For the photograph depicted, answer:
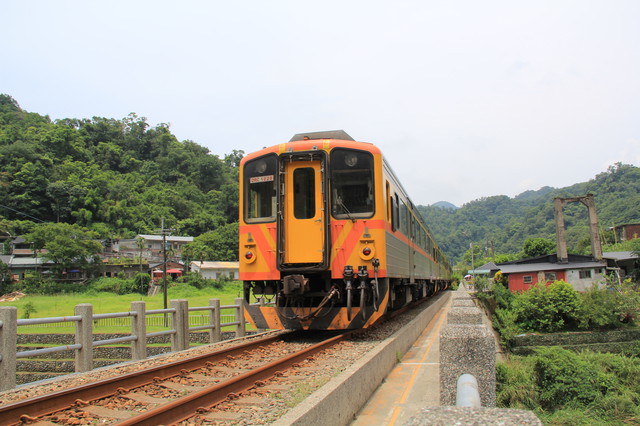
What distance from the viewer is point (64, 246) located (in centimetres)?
5691

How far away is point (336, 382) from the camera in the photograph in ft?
15.0

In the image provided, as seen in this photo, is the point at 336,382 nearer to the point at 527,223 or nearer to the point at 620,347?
the point at 620,347

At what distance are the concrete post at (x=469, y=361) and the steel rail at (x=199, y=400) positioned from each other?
1948mm

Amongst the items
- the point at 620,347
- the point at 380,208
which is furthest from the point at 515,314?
the point at 380,208

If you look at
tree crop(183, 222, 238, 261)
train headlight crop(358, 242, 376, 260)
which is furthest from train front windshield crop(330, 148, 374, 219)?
tree crop(183, 222, 238, 261)

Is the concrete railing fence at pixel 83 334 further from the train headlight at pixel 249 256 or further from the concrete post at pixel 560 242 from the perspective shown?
the concrete post at pixel 560 242

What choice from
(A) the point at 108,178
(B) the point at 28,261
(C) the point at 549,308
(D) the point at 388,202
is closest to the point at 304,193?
(D) the point at 388,202

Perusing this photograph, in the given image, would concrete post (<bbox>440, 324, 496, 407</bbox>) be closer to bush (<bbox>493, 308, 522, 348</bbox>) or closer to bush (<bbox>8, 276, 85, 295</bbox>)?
bush (<bbox>493, 308, 522, 348</bbox>)

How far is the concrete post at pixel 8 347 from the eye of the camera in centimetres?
529

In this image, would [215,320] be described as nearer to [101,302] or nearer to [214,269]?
[101,302]

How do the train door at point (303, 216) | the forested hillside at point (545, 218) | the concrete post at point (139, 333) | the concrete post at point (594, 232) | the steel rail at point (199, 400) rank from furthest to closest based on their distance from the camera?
the forested hillside at point (545, 218) < the concrete post at point (594, 232) < the train door at point (303, 216) < the concrete post at point (139, 333) < the steel rail at point (199, 400)

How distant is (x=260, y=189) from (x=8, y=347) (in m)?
4.78

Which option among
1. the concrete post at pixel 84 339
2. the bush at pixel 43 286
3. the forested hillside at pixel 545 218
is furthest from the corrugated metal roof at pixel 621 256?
the bush at pixel 43 286

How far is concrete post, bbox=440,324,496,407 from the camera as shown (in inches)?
158
